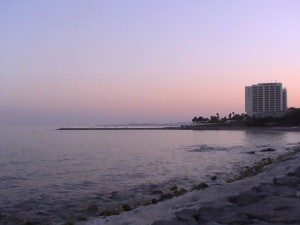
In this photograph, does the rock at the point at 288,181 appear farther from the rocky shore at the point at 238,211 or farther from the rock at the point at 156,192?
the rock at the point at 156,192

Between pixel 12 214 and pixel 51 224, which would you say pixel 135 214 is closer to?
pixel 51 224

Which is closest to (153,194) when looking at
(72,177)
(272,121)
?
(72,177)

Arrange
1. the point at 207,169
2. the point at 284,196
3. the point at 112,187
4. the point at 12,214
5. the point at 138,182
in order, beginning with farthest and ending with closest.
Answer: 1. the point at 207,169
2. the point at 138,182
3. the point at 112,187
4. the point at 12,214
5. the point at 284,196

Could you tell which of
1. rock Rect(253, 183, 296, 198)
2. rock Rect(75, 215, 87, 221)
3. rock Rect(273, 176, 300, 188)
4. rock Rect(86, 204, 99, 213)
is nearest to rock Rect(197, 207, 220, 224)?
rock Rect(253, 183, 296, 198)

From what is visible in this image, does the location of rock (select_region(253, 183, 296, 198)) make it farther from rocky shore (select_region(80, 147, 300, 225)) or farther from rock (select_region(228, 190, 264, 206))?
rock (select_region(228, 190, 264, 206))

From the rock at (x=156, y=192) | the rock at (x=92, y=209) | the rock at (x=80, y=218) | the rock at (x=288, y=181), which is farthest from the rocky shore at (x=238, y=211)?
the rock at (x=156, y=192)

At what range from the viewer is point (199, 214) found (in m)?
8.95

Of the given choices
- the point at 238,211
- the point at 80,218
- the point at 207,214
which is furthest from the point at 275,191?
the point at 80,218

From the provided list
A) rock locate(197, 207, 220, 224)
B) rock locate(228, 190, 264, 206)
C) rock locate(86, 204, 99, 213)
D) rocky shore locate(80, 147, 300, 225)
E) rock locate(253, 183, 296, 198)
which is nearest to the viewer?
rocky shore locate(80, 147, 300, 225)

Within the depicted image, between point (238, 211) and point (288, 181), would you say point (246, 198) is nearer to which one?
point (238, 211)

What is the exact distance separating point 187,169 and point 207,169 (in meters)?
1.42

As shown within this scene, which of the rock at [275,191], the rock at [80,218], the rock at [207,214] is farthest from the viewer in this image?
the rock at [80,218]

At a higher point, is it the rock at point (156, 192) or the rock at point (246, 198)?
the rock at point (246, 198)

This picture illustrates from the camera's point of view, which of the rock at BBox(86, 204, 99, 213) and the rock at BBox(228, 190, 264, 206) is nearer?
the rock at BBox(228, 190, 264, 206)
